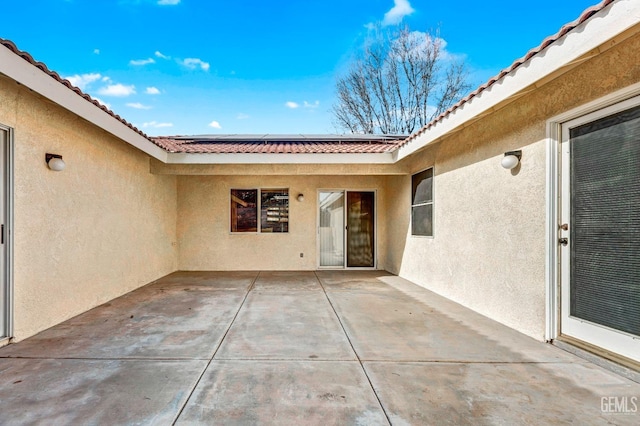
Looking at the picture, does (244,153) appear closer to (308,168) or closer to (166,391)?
(308,168)

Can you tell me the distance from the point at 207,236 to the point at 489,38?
629 inches

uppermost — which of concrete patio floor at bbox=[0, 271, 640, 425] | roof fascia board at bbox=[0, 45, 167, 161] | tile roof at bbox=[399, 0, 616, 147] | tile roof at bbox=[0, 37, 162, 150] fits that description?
tile roof at bbox=[399, 0, 616, 147]

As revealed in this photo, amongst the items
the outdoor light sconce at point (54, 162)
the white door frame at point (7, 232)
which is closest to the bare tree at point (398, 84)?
the outdoor light sconce at point (54, 162)

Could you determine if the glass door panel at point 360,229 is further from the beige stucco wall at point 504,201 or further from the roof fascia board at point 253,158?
the beige stucco wall at point 504,201

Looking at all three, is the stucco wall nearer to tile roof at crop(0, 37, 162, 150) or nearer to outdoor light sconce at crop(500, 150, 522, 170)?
tile roof at crop(0, 37, 162, 150)

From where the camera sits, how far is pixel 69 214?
483 cm

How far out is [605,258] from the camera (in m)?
3.21

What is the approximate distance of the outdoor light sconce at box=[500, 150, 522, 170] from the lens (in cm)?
427

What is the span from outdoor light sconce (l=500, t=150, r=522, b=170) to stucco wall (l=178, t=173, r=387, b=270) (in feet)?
17.9

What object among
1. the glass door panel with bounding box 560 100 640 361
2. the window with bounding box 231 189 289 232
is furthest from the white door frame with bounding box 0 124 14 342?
the glass door panel with bounding box 560 100 640 361

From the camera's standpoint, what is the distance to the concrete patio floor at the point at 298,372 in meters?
2.37

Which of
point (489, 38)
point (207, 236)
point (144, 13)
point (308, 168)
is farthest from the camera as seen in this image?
point (489, 38)

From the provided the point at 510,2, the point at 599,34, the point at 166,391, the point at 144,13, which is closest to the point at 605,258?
the point at 599,34

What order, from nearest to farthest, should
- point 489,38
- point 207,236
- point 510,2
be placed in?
1. point 207,236
2. point 510,2
3. point 489,38
